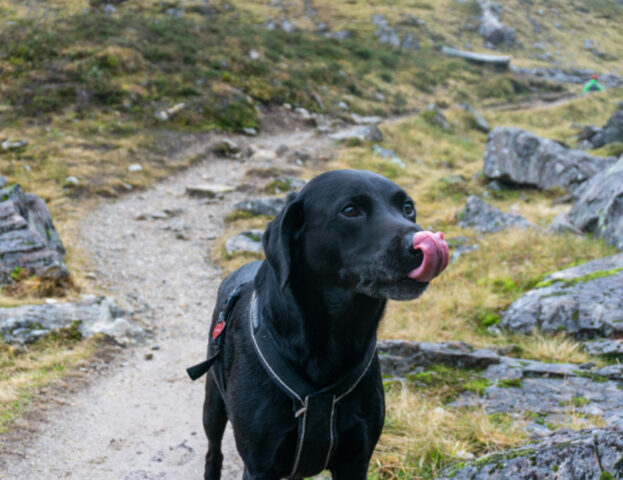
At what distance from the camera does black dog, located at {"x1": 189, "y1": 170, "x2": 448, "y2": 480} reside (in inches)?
89.4

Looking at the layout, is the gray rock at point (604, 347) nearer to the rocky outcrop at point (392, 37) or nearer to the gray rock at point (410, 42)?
the rocky outcrop at point (392, 37)

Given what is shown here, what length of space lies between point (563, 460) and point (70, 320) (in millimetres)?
5270

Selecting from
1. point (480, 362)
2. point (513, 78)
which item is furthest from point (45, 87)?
point (513, 78)

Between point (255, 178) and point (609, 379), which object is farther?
point (255, 178)

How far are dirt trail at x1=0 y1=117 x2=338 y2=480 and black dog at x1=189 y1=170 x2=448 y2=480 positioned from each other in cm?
172

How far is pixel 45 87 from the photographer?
16125 millimetres

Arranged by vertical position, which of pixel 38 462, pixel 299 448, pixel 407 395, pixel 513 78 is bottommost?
pixel 513 78

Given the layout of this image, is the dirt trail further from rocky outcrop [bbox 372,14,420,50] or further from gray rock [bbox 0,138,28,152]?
rocky outcrop [bbox 372,14,420,50]

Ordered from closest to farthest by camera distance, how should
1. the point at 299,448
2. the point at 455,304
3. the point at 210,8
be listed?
1. the point at 299,448
2. the point at 455,304
3. the point at 210,8

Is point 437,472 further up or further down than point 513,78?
further up

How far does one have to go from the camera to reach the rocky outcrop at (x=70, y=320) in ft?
18.5

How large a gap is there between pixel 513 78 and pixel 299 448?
3609cm

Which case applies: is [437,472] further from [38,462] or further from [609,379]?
[38,462]

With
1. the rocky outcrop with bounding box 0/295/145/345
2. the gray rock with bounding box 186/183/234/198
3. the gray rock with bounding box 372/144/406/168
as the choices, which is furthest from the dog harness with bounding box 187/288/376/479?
the gray rock with bounding box 372/144/406/168
